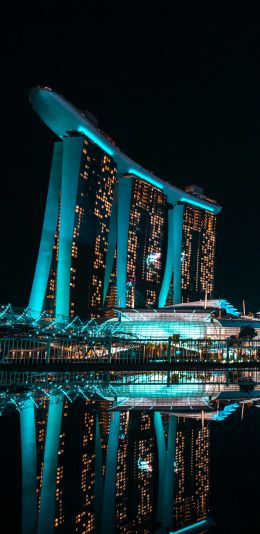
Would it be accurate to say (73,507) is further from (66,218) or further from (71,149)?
(71,149)

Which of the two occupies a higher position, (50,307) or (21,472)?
(50,307)

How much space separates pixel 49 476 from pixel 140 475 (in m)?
0.73

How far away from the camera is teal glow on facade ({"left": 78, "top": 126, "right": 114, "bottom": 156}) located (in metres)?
58.0

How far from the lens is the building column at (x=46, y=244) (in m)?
51.9

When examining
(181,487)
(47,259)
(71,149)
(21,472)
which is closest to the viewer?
(181,487)

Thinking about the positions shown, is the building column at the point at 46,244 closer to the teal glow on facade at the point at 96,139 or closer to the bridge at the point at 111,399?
the teal glow on facade at the point at 96,139

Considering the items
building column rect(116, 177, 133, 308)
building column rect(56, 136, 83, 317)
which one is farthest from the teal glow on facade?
building column rect(116, 177, 133, 308)

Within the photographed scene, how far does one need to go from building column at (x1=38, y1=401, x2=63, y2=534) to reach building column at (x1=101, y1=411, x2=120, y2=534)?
0.33 m

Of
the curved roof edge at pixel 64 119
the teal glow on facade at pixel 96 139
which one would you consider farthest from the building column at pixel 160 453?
the teal glow on facade at pixel 96 139

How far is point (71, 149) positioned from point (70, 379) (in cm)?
4784

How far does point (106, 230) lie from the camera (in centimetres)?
7081

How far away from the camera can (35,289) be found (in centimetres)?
5209

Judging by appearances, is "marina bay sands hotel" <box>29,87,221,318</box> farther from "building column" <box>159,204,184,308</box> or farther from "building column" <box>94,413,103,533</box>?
"building column" <box>94,413,103,533</box>

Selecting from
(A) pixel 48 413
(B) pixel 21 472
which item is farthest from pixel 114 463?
(A) pixel 48 413
